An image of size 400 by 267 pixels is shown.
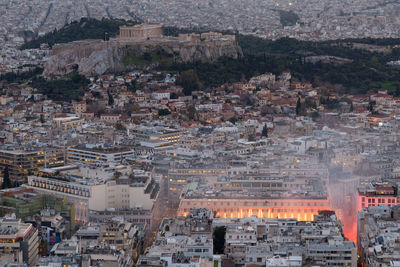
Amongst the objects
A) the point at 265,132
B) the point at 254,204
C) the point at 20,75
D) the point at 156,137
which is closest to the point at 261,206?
the point at 254,204

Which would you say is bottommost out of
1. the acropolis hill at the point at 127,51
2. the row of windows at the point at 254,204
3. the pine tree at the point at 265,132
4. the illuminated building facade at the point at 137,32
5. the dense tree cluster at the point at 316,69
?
the row of windows at the point at 254,204

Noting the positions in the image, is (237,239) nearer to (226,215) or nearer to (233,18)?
(226,215)

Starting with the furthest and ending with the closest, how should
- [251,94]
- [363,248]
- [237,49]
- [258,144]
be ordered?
[237,49], [251,94], [258,144], [363,248]

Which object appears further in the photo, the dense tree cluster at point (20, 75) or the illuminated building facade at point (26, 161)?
the dense tree cluster at point (20, 75)

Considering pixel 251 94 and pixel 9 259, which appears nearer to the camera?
pixel 9 259

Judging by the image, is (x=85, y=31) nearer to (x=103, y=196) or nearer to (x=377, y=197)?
(x=103, y=196)

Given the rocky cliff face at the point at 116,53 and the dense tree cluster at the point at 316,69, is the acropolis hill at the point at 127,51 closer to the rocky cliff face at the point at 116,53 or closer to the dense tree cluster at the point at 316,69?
the rocky cliff face at the point at 116,53

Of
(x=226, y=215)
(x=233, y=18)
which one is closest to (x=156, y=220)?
(x=226, y=215)

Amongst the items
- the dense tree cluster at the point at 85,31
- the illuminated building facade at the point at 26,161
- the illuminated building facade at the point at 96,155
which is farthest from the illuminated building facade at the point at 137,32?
the illuminated building facade at the point at 26,161
